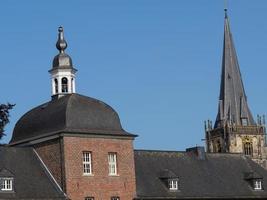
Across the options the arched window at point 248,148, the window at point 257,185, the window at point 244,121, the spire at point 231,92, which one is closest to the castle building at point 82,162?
the window at point 257,185

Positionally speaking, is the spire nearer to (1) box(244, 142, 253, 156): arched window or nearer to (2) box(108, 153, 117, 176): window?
(1) box(244, 142, 253, 156): arched window

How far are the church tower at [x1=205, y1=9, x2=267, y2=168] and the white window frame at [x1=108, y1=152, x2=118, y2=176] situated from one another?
→ 7412 centimetres

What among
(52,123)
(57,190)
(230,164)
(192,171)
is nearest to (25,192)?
(57,190)

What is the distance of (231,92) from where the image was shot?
416 ft

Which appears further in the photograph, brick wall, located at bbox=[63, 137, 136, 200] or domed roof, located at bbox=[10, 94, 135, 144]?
domed roof, located at bbox=[10, 94, 135, 144]

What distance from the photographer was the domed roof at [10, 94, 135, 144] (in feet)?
157

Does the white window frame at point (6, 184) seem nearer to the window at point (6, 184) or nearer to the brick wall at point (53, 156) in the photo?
the window at point (6, 184)

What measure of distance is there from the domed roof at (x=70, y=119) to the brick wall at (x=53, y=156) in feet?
2.38

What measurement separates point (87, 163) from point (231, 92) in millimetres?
81201

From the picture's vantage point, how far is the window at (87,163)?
4791 centimetres

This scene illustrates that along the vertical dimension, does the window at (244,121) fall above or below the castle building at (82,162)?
above

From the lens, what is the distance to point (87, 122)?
48.5m

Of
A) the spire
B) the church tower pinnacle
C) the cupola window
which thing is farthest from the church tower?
the church tower pinnacle

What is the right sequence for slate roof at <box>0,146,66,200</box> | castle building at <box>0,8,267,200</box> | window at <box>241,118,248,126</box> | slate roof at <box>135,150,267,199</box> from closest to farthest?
slate roof at <box>0,146,66,200</box>, castle building at <box>0,8,267,200</box>, slate roof at <box>135,150,267,199</box>, window at <box>241,118,248,126</box>
